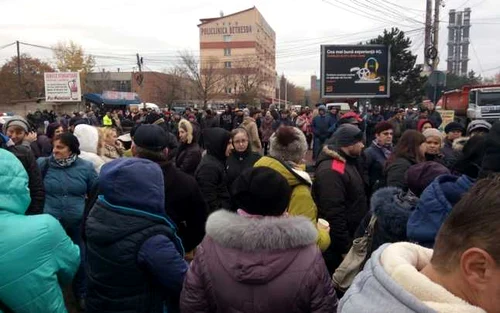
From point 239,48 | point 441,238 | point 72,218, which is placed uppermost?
point 239,48

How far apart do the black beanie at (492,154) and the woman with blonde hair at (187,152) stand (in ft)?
12.9

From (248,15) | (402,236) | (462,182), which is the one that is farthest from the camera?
(248,15)

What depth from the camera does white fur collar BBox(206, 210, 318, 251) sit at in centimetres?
194

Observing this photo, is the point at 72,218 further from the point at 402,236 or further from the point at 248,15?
the point at 248,15

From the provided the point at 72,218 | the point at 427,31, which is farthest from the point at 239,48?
the point at 72,218

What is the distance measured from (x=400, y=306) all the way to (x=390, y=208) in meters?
1.79

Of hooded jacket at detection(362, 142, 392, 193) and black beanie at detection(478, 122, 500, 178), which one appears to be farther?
hooded jacket at detection(362, 142, 392, 193)

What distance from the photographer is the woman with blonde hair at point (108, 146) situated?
17.5 ft

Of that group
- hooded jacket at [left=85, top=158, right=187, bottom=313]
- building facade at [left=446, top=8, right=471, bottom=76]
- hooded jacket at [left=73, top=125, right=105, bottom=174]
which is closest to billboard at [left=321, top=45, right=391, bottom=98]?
hooded jacket at [left=73, top=125, right=105, bottom=174]

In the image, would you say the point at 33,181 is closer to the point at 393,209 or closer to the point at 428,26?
the point at 393,209

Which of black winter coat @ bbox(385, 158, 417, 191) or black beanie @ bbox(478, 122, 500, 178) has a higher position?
black beanie @ bbox(478, 122, 500, 178)

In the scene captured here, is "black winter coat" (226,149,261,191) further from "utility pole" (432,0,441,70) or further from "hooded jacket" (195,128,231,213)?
"utility pole" (432,0,441,70)

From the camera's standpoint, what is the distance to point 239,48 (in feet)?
324

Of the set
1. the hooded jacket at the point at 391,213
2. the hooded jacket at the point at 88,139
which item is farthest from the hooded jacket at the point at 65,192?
the hooded jacket at the point at 391,213
